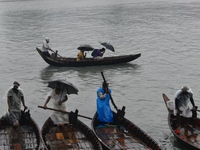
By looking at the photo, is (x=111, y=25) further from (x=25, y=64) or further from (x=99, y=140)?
(x=99, y=140)

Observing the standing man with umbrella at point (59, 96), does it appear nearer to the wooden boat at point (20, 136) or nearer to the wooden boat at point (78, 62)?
the wooden boat at point (20, 136)

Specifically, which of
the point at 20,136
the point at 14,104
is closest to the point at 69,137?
the point at 20,136

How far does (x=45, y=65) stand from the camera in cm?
1920

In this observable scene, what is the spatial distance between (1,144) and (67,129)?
5.90ft

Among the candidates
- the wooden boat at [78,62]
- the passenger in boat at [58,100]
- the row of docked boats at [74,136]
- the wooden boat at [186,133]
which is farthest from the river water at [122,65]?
the passenger in boat at [58,100]

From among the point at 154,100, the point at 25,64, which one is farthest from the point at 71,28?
the point at 154,100

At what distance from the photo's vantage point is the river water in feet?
43.3

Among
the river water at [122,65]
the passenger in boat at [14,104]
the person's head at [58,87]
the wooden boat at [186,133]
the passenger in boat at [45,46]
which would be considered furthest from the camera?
the passenger in boat at [45,46]

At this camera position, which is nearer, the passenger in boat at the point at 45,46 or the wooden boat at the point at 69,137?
the wooden boat at the point at 69,137

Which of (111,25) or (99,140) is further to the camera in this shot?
(111,25)

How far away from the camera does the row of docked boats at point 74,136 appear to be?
8578mm

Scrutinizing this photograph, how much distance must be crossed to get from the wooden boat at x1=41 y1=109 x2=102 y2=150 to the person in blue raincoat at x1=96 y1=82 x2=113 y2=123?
0.63 metres

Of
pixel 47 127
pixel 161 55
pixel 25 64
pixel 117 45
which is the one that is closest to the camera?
pixel 47 127

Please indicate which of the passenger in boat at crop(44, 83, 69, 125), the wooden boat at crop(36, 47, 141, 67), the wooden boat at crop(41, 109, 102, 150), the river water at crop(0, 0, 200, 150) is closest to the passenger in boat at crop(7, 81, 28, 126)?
the passenger in boat at crop(44, 83, 69, 125)
